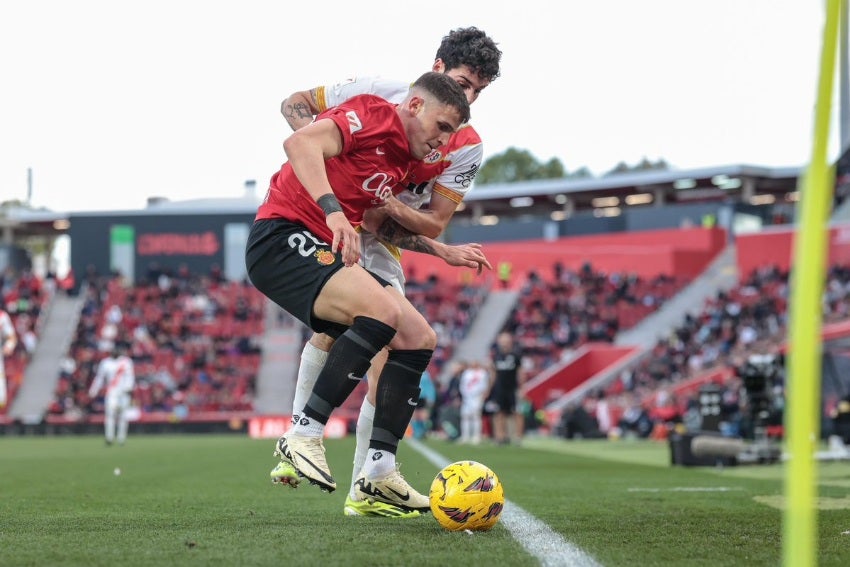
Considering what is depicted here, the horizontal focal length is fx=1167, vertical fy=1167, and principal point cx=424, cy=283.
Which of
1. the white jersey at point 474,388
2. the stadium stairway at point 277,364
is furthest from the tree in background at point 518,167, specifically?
the white jersey at point 474,388

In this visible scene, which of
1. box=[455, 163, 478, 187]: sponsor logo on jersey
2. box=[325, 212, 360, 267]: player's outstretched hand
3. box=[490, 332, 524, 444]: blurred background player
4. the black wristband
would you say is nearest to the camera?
box=[325, 212, 360, 267]: player's outstretched hand

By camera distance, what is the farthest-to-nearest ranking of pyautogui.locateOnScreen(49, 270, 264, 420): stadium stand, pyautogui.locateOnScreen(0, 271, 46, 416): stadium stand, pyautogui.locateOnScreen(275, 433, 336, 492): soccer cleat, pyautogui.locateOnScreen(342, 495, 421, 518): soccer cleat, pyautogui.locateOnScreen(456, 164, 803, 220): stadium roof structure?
pyautogui.locateOnScreen(456, 164, 803, 220): stadium roof structure, pyautogui.locateOnScreen(0, 271, 46, 416): stadium stand, pyautogui.locateOnScreen(49, 270, 264, 420): stadium stand, pyautogui.locateOnScreen(342, 495, 421, 518): soccer cleat, pyautogui.locateOnScreen(275, 433, 336, 492): soccer cleat

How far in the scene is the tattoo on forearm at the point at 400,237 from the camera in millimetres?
6125

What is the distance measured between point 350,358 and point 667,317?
118 feet

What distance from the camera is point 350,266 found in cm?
508

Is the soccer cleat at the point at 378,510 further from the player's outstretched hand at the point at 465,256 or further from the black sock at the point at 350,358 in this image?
the player's outstretched hand at the point at 465,256

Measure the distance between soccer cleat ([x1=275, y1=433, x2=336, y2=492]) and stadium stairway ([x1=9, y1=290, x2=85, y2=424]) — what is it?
97.7 ft

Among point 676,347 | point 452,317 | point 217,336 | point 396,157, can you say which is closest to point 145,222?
point 217,336

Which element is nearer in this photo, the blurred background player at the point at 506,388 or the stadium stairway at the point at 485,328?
the blurred background player at the point at 506,388

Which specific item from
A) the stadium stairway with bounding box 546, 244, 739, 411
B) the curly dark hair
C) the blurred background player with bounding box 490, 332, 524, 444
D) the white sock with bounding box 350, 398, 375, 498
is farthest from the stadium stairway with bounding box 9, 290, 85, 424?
the curly dark hair

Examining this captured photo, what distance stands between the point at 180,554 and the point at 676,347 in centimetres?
3148

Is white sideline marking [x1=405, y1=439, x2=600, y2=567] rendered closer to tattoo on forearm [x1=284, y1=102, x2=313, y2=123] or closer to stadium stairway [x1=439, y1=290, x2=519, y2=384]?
tattoo on forearm [x1=284, y1=102, x2=313, y2=123]

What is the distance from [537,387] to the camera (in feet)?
120

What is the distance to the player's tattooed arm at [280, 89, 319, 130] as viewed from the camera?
6.08 metres
